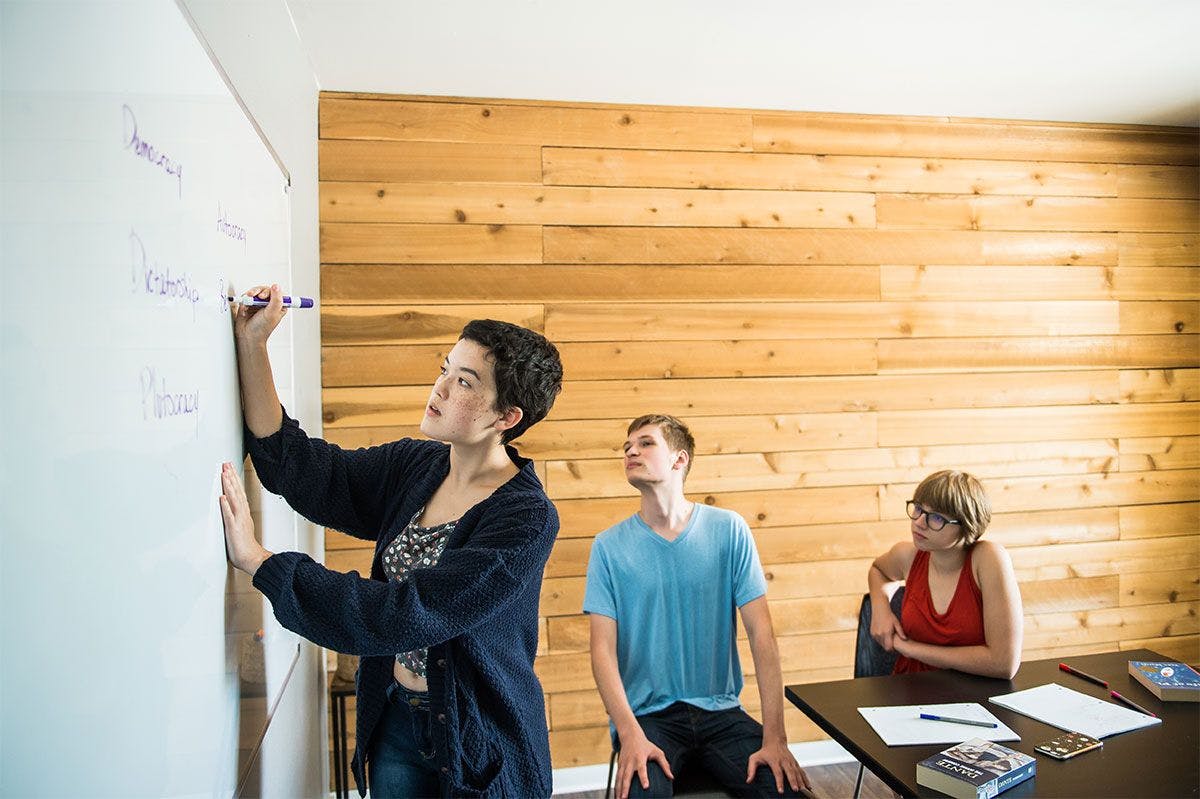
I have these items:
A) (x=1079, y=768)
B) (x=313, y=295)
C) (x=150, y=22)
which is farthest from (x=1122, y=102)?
(x=150, y=22)

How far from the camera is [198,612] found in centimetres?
108

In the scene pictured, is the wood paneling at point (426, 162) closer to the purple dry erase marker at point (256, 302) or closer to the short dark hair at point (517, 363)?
the short dark hair at point (517, 363)

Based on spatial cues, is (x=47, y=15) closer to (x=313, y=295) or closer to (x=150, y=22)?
(x=150, y=22)

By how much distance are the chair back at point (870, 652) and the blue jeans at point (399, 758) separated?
4.30 feet

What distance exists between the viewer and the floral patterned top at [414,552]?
1520 millimetres

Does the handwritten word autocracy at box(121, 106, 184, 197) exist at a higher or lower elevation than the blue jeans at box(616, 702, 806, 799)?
higher

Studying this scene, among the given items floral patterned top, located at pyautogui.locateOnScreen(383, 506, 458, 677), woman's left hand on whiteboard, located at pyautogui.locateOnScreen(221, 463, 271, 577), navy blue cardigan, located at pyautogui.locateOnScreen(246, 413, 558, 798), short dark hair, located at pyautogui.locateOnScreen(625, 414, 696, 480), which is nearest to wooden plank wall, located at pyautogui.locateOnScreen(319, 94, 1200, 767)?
short dark hair, located at pyautogui.locateOnScreen(625, 414, 696, 480)

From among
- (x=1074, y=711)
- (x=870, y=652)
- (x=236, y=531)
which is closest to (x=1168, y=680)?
(x=1074, y=711)

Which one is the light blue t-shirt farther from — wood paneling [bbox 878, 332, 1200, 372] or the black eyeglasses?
wood paneling [bbox 878, 332, 1200, 372]

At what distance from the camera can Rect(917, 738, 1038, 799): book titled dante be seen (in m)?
1.47

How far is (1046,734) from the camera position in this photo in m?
1.75

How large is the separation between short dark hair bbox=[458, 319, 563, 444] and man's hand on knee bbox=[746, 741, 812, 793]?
3.50 feet

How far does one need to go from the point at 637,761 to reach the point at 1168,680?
1210mm

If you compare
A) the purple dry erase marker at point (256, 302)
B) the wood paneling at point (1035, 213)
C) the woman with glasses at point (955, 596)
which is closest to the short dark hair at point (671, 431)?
the woman with glasses at point (955, 596)
